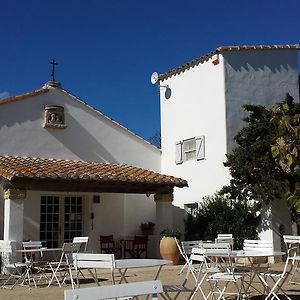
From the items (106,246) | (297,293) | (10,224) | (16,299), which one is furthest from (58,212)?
(297,293)

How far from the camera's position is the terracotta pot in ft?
46.2

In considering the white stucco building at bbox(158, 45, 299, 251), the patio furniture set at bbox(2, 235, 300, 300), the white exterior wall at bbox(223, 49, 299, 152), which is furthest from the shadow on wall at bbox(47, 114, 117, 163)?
the patio furniture set at bbox(2, 235, 300, 300)

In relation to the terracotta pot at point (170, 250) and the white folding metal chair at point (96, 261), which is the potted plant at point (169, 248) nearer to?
the terracotta pot at point (170, 250)

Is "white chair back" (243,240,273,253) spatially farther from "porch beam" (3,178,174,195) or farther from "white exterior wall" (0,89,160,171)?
"white exterior wall" (0,89,160,171)

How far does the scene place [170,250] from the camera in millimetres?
14086

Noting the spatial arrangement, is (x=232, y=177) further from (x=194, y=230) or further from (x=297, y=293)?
(x=297, y=293)

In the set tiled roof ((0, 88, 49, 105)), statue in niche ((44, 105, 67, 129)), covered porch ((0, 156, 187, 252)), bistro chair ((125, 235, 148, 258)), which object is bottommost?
bistro chair ((125, 235, 148, 258))

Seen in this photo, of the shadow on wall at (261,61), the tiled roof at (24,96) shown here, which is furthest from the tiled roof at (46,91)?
the shadow on wall at (261,61)

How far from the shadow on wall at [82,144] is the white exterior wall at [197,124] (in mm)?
2518

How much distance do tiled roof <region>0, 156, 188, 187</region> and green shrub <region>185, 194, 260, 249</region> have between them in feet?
4.26

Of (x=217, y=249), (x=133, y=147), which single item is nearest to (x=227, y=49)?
(x=133, y=147)

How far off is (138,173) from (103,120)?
9.09 feet

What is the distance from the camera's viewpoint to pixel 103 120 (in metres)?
17.3

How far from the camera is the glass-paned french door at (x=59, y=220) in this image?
15305 millimetres
